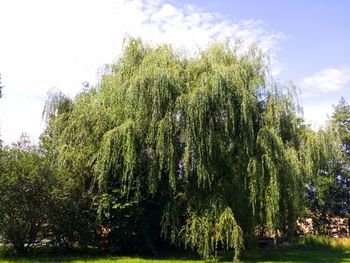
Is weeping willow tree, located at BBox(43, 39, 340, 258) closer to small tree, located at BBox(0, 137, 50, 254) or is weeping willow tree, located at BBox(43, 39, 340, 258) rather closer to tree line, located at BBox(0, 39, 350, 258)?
tree line, located at BBox(0, 39, 350, 258)

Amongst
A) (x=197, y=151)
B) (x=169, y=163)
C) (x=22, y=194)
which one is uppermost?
(x=197, y=151)

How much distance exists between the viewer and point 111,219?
1353cm

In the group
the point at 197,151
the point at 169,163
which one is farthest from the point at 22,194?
the point at 197,151

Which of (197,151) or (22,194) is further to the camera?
(197,151)

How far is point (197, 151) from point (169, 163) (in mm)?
1042

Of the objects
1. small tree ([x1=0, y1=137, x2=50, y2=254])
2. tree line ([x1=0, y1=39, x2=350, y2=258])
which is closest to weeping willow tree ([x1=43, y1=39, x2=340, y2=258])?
tree line ([x1=0, y1=39, x2=350, y2=258])

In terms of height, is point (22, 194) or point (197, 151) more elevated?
point (197, 151)

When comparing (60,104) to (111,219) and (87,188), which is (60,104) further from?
(111,219)

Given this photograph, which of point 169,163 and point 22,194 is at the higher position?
point 169,163

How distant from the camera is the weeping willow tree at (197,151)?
1254 cm

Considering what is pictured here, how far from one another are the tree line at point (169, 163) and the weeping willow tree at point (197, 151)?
1.5 inches

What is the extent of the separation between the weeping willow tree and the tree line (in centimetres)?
4

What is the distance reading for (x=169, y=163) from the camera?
1272cm

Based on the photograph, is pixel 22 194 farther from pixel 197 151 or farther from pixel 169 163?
pixel 197 151
